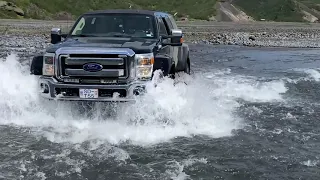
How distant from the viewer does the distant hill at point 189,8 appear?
97.8m

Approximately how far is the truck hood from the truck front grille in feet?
0.94

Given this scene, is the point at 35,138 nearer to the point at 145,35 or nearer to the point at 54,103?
the point at 54,103

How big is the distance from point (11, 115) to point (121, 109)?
8.03ft

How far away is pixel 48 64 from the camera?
818 centimetres

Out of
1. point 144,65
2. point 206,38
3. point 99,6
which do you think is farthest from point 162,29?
point 99,6

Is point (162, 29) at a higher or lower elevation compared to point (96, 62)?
higher

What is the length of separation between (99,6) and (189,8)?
2537 centimetres

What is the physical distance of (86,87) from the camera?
8000mm

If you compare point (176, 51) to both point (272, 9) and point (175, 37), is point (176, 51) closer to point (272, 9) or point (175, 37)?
point (175, 37)

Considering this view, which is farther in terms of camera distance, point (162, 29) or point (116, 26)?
point (162, 29)

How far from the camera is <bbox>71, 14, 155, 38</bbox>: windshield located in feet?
30.9

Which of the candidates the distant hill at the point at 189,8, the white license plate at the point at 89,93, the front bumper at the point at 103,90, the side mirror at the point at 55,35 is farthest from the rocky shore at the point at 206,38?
the distant hill at the point at 189,8

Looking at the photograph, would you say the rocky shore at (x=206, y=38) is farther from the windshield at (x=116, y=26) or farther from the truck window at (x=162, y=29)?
the truck window at (x=162, y=29)

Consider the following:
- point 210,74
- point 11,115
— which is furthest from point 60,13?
point 11,115
